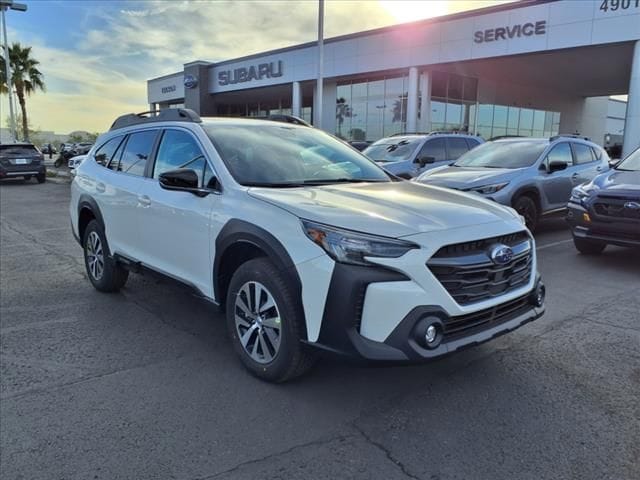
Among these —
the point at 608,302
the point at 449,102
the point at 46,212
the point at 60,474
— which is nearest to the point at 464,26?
the point at 449,102

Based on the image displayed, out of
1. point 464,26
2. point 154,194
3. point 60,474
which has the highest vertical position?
point 464,26

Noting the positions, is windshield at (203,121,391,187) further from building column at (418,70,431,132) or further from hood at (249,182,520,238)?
building column at (418,70,431,132)

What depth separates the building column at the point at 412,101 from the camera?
1050 inches

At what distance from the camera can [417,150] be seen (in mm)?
11242

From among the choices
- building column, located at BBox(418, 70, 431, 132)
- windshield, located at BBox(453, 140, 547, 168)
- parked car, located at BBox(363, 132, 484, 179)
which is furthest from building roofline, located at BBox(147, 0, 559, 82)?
windshield, located at BBox(453, 140, 547, 168)

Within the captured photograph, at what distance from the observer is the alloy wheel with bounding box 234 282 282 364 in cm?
331

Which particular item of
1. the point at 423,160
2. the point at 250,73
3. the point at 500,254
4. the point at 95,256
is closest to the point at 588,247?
the point at 423,160

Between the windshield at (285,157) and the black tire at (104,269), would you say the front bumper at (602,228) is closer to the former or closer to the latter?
the windshield at (285,157)

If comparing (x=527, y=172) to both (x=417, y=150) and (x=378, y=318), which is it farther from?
(x=378, y=318)

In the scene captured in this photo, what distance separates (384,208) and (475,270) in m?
0.67

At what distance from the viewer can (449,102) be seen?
29.3 m

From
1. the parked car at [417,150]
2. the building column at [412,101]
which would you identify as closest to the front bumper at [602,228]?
the parked car at [417,150]

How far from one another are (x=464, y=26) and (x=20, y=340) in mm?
24341

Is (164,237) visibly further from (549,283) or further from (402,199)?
(549,283)
